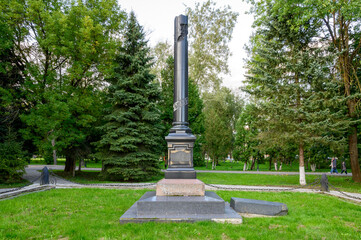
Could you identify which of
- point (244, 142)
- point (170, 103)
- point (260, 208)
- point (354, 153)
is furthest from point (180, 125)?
point (244, 142)

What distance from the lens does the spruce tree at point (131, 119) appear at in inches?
566

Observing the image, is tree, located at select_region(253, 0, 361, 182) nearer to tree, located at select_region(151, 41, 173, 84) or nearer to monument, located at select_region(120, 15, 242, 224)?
monument, located at select_region(120, 15, 242, 224)

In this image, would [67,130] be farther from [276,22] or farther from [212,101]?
[212,101]

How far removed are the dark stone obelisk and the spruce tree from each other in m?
6.94

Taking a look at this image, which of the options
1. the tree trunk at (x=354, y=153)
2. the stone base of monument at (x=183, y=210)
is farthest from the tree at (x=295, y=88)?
the stone base of monument at (x=183, y=210)

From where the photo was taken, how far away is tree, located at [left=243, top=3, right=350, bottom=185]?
12.9m

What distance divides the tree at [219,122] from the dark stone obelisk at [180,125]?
64.3 feet

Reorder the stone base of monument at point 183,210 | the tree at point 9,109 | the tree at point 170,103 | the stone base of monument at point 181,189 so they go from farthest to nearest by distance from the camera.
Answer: the tree at point 170,103, the tree at point 9,109, the stone base of monument at point 181,189, the stone base of monument at point 183,210

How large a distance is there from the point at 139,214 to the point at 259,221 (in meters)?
2.86

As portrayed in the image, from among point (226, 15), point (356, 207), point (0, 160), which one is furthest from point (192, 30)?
point (356, 207)

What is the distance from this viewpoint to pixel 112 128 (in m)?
15.0

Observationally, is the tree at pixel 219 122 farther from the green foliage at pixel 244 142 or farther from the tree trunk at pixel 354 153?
the tree trunk at pixel 354 153

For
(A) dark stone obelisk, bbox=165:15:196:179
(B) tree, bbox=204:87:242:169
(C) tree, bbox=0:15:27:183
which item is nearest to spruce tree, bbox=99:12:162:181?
(C) tree, bbox=0:15:27:183

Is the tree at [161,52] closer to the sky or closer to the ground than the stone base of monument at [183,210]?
closer to the sky
